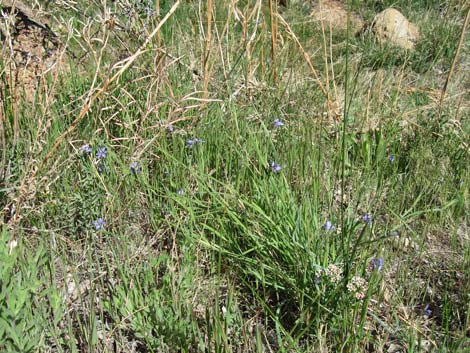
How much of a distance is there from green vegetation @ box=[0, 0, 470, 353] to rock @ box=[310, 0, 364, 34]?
4.96ft

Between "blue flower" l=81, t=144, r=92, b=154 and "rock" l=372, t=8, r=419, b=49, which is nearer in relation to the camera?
"blue flower" l=81, t=144, r=92, b=154

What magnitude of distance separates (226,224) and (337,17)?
3.00m

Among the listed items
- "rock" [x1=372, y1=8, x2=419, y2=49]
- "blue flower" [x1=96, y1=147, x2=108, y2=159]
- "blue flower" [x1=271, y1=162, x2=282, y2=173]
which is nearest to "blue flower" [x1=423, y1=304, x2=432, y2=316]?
"blue flower" [x1=271, y1=162, x2=282, y2=173]

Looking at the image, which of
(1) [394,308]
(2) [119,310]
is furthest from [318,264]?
(2) [119,310]

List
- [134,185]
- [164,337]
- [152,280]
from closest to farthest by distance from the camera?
[164,337] → [152,280] → [134,185]

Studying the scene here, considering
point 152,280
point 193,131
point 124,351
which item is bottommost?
point 124,351

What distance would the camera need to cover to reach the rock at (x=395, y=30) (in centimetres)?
401

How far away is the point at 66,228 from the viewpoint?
2.09 m

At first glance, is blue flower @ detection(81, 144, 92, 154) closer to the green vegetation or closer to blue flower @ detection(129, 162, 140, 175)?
the green vegetation

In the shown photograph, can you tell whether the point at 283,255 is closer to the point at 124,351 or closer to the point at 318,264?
the point at 318,264

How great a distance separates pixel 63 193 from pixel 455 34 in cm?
302

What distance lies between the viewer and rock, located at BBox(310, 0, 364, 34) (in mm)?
4312

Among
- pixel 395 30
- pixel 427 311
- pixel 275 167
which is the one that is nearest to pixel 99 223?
pixel 275 167

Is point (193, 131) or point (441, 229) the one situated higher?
point (193, 131)
